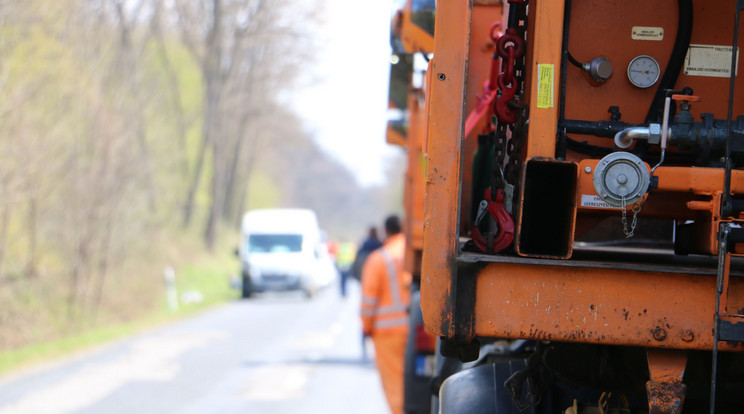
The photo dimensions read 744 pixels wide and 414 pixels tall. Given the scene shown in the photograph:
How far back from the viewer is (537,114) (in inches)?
119

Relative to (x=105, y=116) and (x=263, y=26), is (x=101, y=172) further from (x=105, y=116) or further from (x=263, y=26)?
(x=263, y=26)

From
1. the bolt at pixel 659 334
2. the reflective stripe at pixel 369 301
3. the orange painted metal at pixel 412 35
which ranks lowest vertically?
the reflective stripe at pixel 369 301

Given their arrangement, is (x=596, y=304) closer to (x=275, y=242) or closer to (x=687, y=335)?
(x=687, y=335)

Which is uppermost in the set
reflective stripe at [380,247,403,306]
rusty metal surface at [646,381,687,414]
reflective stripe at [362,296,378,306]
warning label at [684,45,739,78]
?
warning label at [684,45,739,78]

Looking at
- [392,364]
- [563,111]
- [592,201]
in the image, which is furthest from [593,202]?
[392,364]

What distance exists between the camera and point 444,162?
299 cm

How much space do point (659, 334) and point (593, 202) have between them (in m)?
0.43

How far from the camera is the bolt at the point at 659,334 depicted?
2.84 meters

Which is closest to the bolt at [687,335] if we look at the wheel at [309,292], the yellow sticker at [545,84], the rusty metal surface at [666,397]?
the rusty metal surface at [666,397]

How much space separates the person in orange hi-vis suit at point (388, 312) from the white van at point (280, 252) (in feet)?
65.6

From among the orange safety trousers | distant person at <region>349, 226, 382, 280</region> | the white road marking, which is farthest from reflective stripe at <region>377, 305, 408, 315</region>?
distant person at <region>349, 226, 382, 280</region>

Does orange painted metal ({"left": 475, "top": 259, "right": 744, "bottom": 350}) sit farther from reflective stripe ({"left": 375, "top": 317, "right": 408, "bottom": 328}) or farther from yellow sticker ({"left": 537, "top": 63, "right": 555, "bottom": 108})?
reflective stripe ({"left": 375, "top": 317, "right": 408, "bottom": 328})

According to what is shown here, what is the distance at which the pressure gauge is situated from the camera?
10.4ft

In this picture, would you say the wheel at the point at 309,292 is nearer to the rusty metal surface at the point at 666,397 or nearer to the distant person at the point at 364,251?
the distant person at the point at 364,251
